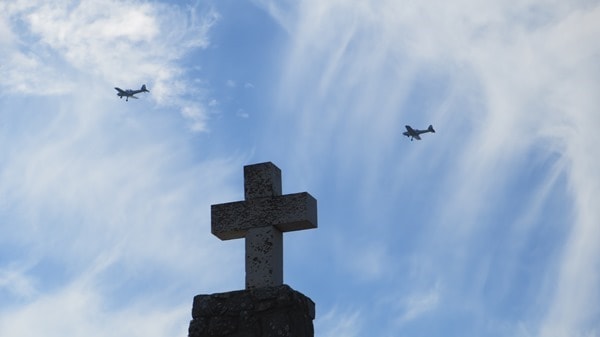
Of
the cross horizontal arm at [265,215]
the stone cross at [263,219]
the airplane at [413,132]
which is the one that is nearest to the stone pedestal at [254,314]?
the stone cross at [263,219]

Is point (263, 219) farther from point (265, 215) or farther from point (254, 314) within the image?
point (254, 314)

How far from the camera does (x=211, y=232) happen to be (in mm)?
8477

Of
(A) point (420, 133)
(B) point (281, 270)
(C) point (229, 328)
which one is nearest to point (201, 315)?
(C) point (229, 328)

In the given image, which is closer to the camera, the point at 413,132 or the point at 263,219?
the point at 263,219

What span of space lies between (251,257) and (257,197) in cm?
55

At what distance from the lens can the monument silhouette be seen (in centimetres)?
779

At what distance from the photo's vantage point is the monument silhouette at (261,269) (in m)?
7.79

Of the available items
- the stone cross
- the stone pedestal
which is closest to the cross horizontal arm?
the stone cross

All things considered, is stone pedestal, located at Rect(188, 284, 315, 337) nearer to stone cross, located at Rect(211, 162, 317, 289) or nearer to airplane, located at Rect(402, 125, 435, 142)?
stone cross, located at Rect(211, 162, 317, 289)

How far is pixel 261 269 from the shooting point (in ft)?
26.9

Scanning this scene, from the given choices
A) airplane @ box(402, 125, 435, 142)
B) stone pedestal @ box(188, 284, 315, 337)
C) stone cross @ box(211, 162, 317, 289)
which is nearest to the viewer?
stone pedestal @ box(188, 284, 315, 337)

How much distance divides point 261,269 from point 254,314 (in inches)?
19.5

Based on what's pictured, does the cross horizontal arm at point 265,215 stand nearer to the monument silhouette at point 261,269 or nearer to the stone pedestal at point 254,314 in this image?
the monument silhouette at point 261,269

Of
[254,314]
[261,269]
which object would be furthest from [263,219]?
[254,314]
